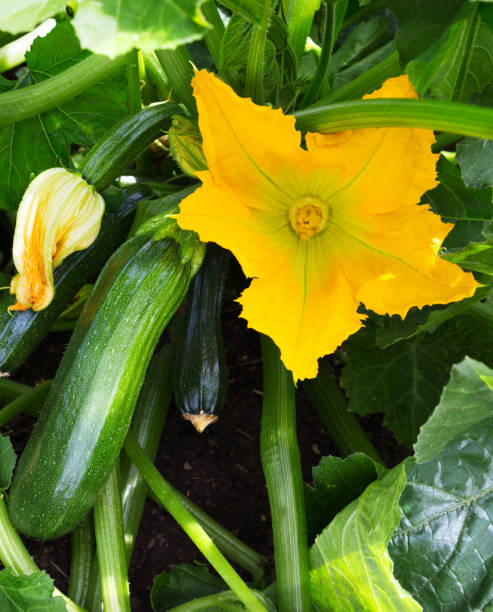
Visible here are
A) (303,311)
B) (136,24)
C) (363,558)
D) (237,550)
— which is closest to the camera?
(136,24)

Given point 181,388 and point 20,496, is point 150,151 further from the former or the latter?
point 20,496

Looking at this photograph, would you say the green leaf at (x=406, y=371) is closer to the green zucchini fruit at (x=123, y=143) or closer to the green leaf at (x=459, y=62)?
the green leaf at (x=459, y=62)

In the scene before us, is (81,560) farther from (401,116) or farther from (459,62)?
(459,62)

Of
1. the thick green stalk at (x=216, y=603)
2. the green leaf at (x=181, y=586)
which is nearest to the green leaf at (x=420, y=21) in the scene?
the thick green stalk at (x=216, y=603)

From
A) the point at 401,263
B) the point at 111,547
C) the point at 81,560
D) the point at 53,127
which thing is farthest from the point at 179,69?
the point at 81,560

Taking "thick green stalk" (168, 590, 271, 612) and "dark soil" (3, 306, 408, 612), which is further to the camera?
"dark soil" (3, 306, 408, 612)

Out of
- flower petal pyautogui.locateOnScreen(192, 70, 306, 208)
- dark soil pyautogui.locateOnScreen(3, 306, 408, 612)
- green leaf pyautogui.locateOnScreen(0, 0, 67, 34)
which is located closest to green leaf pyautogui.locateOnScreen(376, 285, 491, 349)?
flower petal pyautogui.locateOnScreen(192, 70, 306, 208)

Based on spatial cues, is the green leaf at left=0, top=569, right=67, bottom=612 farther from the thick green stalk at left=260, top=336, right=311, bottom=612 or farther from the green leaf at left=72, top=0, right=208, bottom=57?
the green leaf at left=72, top=0, right=208, bottom=57
